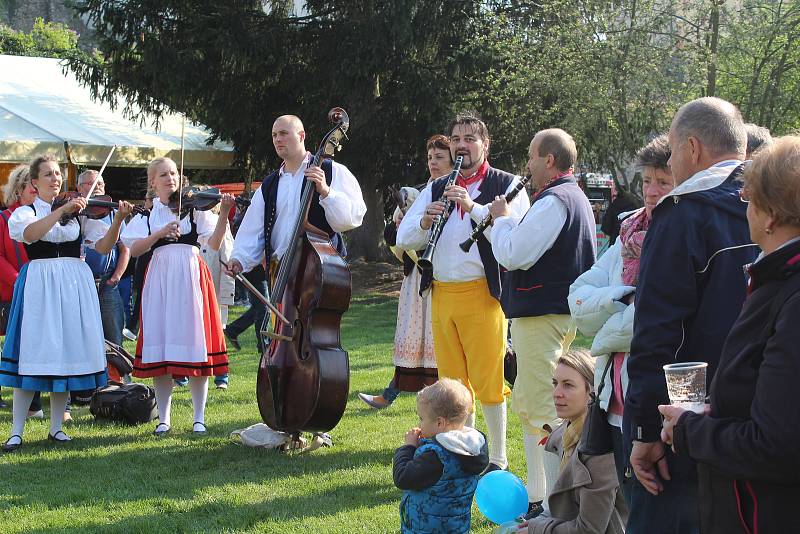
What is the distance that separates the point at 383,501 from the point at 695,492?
2.41 m

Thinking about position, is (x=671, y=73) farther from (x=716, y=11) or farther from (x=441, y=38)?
(x=441, y=38)

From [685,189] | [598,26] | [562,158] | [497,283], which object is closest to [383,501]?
[497,283]

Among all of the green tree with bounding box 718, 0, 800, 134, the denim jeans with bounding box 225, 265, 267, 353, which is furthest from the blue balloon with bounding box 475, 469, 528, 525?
the green tree with bounding box 718, 0, 800, 134

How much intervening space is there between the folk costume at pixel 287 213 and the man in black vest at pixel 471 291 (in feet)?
1.61

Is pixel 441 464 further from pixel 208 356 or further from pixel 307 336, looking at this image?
pixel 208 356

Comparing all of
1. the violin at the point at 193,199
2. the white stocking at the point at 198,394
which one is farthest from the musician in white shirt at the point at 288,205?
the white stocking at the point at 198,394

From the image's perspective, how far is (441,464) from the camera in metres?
3.46

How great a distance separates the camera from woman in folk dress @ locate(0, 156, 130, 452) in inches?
233

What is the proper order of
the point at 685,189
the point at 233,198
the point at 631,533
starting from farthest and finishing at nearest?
the point at 233,198
the point at 631,533
the point at 685,189

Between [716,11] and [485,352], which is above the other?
[716,11]

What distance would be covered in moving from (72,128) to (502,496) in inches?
573

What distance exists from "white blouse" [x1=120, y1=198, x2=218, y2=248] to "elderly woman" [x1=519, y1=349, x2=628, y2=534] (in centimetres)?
360

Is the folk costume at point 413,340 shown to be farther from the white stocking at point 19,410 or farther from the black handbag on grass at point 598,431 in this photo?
the black handbag on grass at point 598,431

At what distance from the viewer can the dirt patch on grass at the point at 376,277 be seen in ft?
54.9
